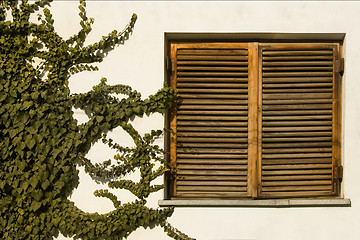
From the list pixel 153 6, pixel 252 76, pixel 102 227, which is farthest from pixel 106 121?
pixel 252 76

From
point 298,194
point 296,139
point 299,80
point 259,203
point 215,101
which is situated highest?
point 299,80

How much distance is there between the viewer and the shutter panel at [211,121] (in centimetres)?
375

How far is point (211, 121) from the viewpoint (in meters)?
3.77

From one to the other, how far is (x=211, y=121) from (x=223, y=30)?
97 centimetres

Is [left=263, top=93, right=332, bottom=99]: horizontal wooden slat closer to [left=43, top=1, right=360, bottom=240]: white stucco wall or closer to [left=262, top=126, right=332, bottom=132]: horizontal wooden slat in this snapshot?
[left=43, top=1, right=360, bottom=240]: white stucco wall

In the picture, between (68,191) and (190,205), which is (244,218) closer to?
(190,205)

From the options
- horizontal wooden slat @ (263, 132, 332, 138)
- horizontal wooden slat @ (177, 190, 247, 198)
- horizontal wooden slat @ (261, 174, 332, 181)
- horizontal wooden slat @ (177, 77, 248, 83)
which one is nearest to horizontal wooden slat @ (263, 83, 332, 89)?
→ horizontal wooden slat @ (177, 77, 248, 83)

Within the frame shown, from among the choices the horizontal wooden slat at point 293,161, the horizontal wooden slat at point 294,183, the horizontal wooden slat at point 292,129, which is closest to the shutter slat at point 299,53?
the horizontal wooden slat at point 292,129

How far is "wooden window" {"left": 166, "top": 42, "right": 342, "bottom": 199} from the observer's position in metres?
3.74

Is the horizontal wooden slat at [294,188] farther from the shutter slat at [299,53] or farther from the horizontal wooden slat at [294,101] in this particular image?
the shutter slat at [299,53]

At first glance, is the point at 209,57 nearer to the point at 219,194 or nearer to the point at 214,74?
the point at 214,74

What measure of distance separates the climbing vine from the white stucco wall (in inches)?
3.8

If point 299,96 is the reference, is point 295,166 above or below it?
below

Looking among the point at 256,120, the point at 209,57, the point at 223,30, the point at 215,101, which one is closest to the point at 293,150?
the point at 256,120
